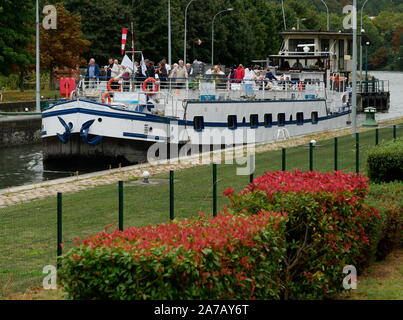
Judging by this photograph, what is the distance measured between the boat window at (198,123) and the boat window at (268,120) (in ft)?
18.6

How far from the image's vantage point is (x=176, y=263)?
863 cm

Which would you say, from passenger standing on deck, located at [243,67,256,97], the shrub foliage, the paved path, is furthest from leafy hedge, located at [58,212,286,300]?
passenger standing on deck, located at [243,67,256,97]

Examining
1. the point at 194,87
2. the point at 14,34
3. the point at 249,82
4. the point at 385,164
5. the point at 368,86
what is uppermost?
the point at 14,34

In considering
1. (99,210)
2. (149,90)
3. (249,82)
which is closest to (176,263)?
(99,210)

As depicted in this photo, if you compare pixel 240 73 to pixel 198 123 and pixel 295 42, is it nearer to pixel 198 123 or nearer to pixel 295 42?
pixel 198 123

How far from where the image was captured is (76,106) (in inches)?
1491

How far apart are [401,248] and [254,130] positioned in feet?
97.3

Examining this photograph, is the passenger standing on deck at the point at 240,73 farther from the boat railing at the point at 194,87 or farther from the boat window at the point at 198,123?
the boat window at the point at 198,123

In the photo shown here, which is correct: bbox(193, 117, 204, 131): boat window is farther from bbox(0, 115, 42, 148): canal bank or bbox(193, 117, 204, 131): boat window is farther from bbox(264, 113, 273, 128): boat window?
bbox(0, 115, 42, 148): canal bank

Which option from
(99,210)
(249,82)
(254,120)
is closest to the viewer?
(99,210)

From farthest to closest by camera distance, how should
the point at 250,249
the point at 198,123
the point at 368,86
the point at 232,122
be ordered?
the point at 368,86, the point at 232,122, the point at 198,123, the point at 250,249

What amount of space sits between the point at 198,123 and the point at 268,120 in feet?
20.6

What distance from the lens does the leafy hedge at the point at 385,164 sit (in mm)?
19027
